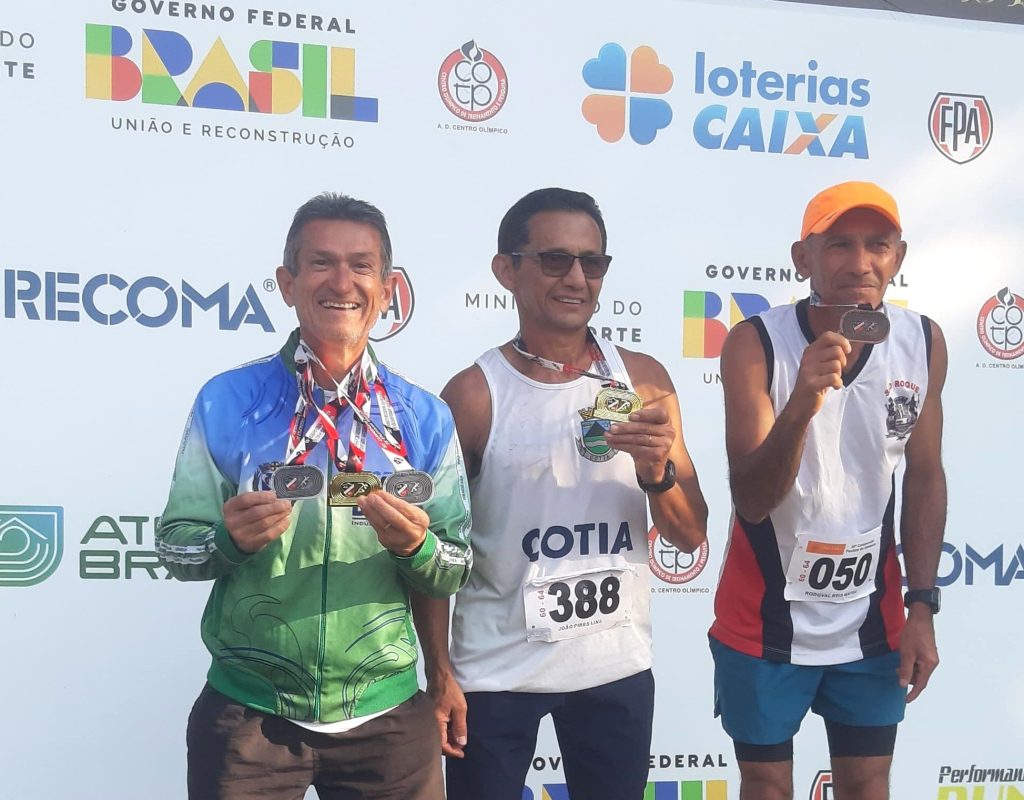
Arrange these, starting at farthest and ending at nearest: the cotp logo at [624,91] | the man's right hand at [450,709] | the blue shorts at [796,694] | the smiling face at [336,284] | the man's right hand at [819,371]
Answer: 1. the cotp logo at [624,91]
2. the blue shorts at [796,694]
3. the man's right hand at [450,709]
4. the man's right hand at [819,371]
5. the smiling face at [336,284]

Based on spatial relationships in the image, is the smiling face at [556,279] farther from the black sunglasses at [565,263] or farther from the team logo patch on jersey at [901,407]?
the team logo patch on jersey at [901,407]

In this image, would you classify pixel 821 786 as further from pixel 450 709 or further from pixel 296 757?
pixel 296 757

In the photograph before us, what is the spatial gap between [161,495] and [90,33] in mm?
1470

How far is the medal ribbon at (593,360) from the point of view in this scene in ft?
7.71

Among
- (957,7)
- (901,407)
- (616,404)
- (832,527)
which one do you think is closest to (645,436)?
(616,404)

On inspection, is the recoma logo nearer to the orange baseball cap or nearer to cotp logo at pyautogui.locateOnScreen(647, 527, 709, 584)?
cotp logo at pyautogui.locateOnScreen(647, 527, 709, 584)

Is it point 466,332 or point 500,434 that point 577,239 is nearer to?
point 500,434

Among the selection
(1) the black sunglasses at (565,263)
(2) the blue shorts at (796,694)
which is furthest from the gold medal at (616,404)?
(2) the blue shorts at (796,694)

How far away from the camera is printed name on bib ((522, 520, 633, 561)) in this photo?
228 centimetres

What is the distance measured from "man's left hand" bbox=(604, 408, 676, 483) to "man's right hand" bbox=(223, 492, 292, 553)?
28.8 inches

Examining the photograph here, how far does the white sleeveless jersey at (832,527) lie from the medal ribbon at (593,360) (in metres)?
0.38

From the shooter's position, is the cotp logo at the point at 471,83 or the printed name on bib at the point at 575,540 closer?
the printed name on bib at the point at 575,540

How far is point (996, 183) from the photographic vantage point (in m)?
3.59

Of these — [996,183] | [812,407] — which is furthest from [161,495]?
[996,183]
